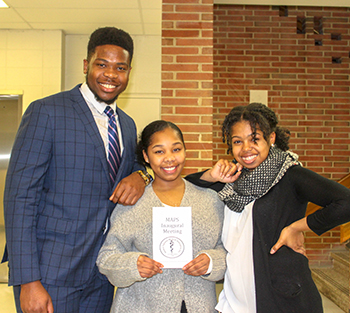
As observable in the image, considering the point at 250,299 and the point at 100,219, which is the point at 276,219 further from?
the point at 100,219

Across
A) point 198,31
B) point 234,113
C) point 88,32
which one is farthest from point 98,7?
point 234,113

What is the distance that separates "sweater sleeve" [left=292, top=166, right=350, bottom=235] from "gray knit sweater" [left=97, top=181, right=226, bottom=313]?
466 millimetres

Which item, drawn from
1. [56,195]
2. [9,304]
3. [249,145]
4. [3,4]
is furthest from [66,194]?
[3,4]

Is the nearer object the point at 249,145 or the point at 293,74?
the point at 249,145

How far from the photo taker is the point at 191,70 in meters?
3.07

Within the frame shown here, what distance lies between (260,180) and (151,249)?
0.64 m

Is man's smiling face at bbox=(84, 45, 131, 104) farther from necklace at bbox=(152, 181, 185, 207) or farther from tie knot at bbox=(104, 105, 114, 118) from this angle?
necklace at bbox=(152, 181, 185, 207)

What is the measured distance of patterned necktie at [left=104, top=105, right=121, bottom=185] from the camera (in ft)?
5.62

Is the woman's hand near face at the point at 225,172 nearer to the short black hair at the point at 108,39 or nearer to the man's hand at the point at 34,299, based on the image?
the short black hair at the point at 108,39

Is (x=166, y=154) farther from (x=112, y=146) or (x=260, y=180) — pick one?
(x=260, y=180)

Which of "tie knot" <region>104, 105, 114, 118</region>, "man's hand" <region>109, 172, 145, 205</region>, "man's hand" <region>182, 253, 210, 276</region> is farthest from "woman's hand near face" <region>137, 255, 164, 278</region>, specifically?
"tie knot" <region>104, 105, 114, 118</region>

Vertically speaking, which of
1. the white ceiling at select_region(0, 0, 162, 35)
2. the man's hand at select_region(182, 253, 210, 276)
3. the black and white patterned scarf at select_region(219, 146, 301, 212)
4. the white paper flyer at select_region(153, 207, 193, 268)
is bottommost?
the man's hand at select_region(182, 253, 210, 276)

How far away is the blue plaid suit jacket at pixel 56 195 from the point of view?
1474mm

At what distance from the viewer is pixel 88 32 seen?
15.8 ft
